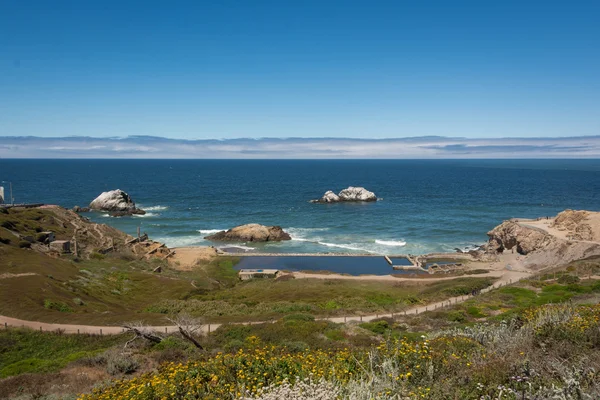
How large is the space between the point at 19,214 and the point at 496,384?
236 feet

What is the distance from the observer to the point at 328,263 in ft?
201

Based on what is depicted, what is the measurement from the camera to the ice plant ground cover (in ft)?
27.7

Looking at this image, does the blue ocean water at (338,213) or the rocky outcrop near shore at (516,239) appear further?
the blue ocean water at (338,213)

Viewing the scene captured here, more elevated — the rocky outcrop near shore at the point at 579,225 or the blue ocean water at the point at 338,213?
the rocky outcrop near shore at the point at 579,225

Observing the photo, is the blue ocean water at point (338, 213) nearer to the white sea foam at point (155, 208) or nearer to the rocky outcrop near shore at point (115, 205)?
the white sea foam at point (155, 208)

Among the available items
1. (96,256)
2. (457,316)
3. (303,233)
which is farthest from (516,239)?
(96,256)

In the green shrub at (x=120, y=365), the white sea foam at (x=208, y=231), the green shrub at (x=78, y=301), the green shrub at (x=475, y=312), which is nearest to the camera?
the green shrub at (x=120, y=365)

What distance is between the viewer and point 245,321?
88.0ft

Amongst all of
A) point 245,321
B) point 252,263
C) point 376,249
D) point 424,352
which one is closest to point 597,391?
point 424,352

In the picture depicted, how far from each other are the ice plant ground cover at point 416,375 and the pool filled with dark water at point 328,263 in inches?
1768

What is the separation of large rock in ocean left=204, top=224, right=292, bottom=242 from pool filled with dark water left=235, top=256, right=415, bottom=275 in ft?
38.1

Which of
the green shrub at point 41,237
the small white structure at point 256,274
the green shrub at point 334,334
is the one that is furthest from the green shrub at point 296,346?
the green shrub at point 41,237

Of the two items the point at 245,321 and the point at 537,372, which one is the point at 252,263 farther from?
the point at 537,372

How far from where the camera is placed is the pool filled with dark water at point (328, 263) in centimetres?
5778
